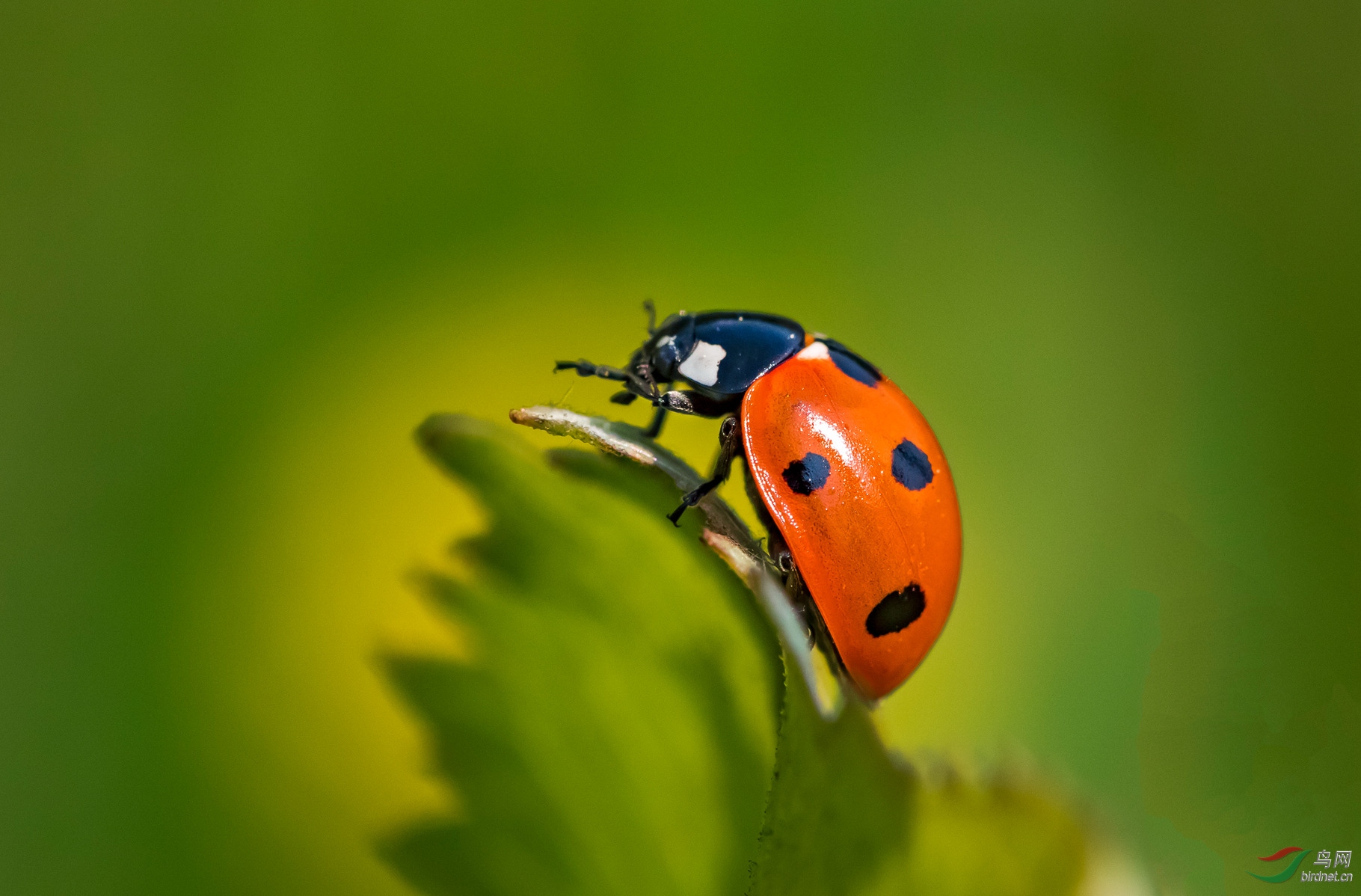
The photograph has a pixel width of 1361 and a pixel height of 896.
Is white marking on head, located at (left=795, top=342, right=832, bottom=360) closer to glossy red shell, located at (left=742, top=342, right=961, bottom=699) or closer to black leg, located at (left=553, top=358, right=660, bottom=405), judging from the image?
glossy red shell, located at (left=742, top=342, right=961, bottom=699)

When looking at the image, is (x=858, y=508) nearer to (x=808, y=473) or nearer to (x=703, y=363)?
(x=808, y=473)

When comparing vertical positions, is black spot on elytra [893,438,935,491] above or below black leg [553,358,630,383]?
below

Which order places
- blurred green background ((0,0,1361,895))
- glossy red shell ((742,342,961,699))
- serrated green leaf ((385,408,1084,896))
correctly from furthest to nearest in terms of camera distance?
blurred green background ((0,0,1361,895)) → glossy red shell ((742,342,961,699)) → serrated green leaf ((385,408,1084,896))

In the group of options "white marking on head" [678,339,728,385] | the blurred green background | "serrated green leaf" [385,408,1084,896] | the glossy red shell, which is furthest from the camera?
the blurred green background

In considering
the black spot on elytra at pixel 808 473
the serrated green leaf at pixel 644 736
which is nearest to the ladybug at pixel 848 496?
the black spot on elytra at pixel 808 473

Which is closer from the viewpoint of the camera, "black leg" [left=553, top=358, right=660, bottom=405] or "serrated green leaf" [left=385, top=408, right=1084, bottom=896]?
"serrated green leaf" [left=385, top=408, right=1084, bottom=896]

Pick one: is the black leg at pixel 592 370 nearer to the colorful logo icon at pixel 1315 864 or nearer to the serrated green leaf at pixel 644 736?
the serrated green leaf at pixel 644 736

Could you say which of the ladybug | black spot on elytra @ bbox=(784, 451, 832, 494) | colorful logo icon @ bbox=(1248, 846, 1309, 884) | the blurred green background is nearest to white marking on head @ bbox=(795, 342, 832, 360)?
the ladybug

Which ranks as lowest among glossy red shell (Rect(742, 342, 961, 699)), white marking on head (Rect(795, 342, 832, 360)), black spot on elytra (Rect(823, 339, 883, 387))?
glossy red shell (Rect(742, 342, 961, 699))
